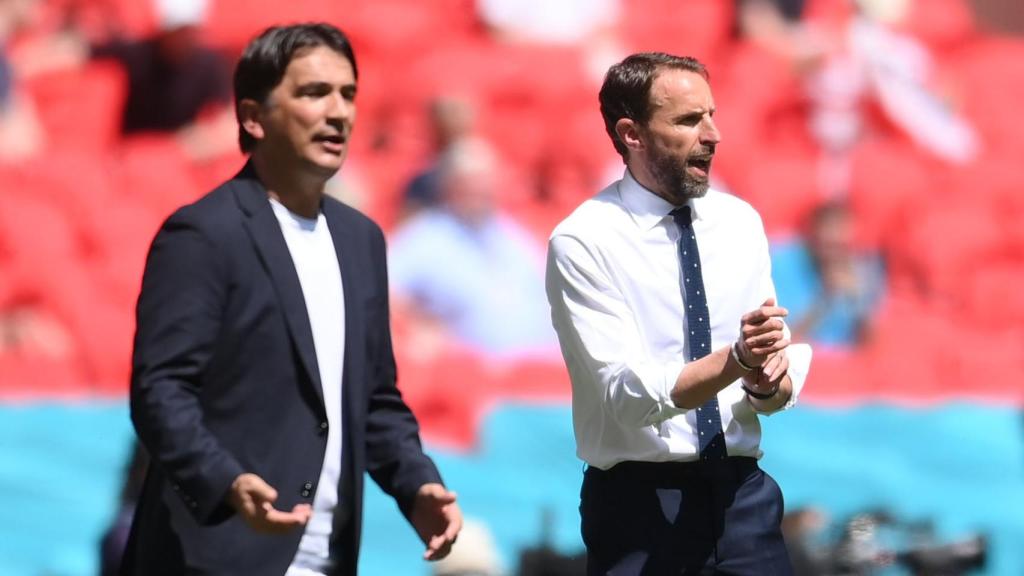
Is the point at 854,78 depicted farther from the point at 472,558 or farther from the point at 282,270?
the point at 282,270

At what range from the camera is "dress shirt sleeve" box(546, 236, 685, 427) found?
8.89 feet

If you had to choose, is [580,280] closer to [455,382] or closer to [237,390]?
[237,390]

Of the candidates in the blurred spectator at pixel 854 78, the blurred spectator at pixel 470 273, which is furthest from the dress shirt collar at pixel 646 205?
the blurred spectator at pixel 854 78

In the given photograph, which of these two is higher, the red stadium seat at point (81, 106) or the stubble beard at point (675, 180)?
the red stadium seat at point (81, 106)

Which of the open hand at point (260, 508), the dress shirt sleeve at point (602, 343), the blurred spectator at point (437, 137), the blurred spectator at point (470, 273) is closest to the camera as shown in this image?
the open hand at point (260, 508)

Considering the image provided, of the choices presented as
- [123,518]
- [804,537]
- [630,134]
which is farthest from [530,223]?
[630,134]

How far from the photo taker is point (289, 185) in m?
2.86

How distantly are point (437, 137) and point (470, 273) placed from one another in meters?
0.63

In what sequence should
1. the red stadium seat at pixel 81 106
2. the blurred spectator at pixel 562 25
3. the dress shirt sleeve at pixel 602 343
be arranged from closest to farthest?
the dress shirt sleeve at pixel 602 343, the red stadium seat at pixel 81 106, the blurred spectator at pixel 562 25

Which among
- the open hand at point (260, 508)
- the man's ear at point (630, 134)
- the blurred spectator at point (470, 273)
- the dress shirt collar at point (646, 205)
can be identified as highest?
the blurred spectator at point (470, 273)

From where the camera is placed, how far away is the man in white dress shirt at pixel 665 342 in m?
2.80

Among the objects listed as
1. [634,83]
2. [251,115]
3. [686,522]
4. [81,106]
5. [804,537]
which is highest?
[81,106]

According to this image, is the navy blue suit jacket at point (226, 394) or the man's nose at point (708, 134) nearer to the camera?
the navy blue suit jacket at point (226, 394)

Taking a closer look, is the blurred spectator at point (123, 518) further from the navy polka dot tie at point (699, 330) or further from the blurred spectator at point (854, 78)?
the blurred spectator at point (854, 78)
